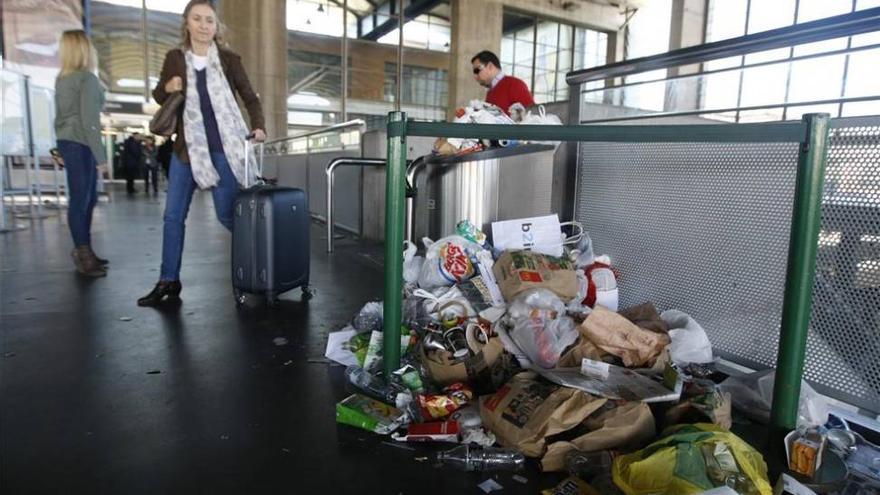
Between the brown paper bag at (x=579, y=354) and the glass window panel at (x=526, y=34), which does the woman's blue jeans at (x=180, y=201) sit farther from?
the glass window panel at (x=526, y=34)

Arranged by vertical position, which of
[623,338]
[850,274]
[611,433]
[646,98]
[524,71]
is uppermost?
[524,71]

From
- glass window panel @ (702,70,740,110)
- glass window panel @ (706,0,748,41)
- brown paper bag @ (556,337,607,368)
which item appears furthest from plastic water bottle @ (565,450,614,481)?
glass window panel @ (706,0,748,41)

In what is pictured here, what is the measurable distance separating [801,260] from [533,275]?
1.04 meters

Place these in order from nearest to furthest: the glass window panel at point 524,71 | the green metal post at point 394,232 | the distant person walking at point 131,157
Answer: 1. the green metal post at point 394,232
2. the distant person walking at point 131,157
3. the glass window panel at point 524,71

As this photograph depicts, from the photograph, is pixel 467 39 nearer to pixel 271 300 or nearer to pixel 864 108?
pixel 864 108

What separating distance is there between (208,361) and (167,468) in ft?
2.69

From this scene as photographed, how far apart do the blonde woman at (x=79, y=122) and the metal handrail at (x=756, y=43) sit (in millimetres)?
3183

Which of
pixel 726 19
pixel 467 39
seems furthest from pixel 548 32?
pixel 726 19

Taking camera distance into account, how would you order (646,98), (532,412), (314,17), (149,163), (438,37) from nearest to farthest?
(532,412) < (646,98) < (149,163) < (314,17) < (438,37)

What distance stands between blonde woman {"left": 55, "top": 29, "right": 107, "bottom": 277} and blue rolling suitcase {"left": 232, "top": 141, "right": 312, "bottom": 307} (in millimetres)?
1404

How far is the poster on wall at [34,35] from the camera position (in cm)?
1214

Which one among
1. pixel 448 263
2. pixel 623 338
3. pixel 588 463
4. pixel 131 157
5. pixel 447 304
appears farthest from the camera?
pixel 131 157

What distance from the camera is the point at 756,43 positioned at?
7.04 feet

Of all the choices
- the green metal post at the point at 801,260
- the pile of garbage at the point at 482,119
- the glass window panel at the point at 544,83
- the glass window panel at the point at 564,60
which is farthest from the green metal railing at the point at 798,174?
the glass window panel at the point at 564,60
